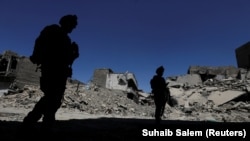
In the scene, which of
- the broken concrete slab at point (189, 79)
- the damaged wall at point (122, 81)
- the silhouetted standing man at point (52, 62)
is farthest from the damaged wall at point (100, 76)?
the silhouetted standing man at point (52, 62)

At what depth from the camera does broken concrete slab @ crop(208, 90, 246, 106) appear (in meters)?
17.6

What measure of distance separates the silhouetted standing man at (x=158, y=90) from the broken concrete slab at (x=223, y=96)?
526 inches

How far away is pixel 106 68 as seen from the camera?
26.9 m

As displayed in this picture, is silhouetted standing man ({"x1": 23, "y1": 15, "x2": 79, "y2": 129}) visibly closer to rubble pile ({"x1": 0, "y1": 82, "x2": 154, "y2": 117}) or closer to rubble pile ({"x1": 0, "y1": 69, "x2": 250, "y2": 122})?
rubble pile ({"x1": 0, "y1": 69, "x2": 250, "y2": 122})

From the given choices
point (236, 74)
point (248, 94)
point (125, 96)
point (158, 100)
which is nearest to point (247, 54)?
point (236, 74)

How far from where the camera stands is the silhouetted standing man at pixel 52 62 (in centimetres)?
262

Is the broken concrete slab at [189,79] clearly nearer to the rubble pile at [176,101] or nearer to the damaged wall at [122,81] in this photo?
the rubble pile at [176,101]

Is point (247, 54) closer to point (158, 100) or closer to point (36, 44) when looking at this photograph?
point (158, 100)

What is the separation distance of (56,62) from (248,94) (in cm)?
1803

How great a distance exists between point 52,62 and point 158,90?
345 cm

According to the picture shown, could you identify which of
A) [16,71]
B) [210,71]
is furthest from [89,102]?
[210,71]

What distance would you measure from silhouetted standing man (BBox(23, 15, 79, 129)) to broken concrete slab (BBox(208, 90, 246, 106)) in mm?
16806

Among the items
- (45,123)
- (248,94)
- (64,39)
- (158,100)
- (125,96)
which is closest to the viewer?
(45,123)

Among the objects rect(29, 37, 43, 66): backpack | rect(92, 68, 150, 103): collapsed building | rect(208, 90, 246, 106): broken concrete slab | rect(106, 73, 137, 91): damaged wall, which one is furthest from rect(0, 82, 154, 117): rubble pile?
rect(29, 37, 43, 66): backpack
